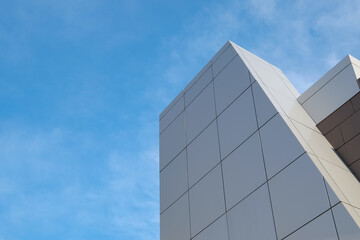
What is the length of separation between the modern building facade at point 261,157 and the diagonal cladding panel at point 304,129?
5 centimetres

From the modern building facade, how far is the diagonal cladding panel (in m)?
0.05

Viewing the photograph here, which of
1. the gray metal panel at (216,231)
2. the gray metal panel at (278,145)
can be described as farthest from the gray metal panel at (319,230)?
the gray metal panel at (216,231)

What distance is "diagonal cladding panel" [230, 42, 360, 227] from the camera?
13500mm

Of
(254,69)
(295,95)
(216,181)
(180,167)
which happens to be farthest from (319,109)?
(180,167)

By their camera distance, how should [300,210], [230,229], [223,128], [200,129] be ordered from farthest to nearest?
[200,129] < [223,128] < [230,229] < [300,210]

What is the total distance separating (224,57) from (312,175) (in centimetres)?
898

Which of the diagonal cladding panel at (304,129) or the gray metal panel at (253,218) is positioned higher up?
the diagonal cladding panel at (304,129)

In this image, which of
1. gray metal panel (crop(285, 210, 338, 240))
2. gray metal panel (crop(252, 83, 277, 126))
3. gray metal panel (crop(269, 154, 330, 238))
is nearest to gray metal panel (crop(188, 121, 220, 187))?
gray metal panel (crop(252, 83, 277, 126))

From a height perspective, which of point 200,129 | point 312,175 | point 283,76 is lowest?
point 312,175

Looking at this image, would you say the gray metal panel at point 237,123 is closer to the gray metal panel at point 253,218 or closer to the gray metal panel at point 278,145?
the gray metal panel at point 278,145

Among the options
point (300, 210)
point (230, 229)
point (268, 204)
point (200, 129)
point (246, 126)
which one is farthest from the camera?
→ point (200, 129)

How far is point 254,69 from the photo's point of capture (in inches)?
763

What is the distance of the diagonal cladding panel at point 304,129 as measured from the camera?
44.3 ft

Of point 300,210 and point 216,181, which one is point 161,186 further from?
point 300,210
